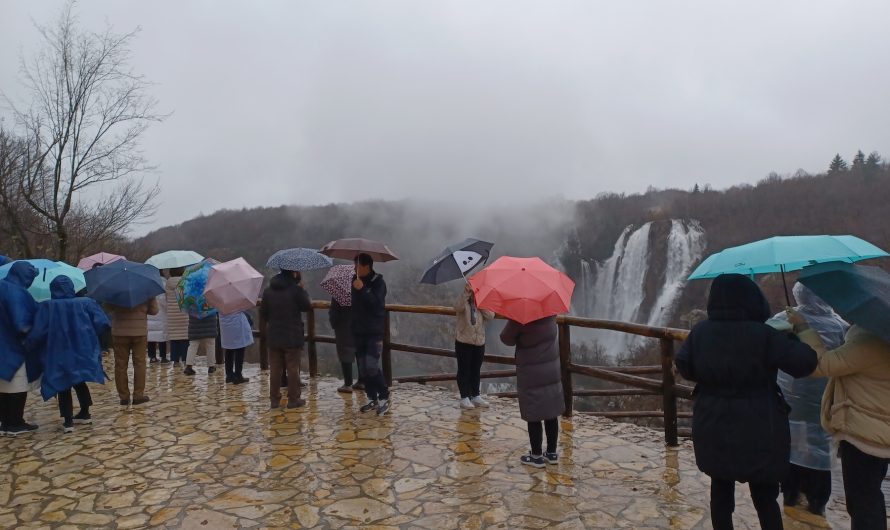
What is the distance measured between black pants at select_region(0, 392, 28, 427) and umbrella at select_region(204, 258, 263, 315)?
1.94 m

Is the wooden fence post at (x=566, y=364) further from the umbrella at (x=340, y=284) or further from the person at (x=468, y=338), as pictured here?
the umbrella at (x=340, y=284)

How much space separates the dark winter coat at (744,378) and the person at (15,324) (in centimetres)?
563

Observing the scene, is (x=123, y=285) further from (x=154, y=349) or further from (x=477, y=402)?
(x=477, y=402)

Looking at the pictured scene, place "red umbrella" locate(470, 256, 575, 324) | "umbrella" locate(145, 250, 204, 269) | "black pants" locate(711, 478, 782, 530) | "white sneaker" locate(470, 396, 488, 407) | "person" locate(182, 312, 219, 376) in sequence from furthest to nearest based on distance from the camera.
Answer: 1. "umbrella" locate(145, 250, 204, 269)
2. "person" locate(182, 312, 219, 376)
3. "white sneaker" locate(470, 396, 488, 407)
4. "red umbrella" locate(470, 256, 575, 324)
5. "black pants" locate(711, 478, 782, 530)

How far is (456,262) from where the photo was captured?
501cm

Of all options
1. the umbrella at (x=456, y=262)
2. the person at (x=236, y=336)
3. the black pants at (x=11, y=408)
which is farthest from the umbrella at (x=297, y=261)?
the black pants at (x=11, y=408)

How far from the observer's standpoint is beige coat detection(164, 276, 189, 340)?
8117 millimetres

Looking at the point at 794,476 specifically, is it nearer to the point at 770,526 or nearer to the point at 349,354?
the point at 770,526

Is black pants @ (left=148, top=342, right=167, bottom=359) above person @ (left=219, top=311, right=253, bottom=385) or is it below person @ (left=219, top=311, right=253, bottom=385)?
below

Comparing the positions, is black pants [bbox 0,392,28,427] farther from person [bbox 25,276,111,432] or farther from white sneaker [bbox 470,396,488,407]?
white sneaker [bbox 470,396,488,407]

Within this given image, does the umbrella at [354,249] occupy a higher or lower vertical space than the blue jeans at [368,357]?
higher

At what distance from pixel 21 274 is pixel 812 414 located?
649 cm

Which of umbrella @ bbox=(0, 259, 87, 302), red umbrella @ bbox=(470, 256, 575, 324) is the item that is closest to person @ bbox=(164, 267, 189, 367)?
umbrella @ bbox=(0, 259, 87, 302)

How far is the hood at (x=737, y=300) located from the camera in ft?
8.18
